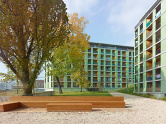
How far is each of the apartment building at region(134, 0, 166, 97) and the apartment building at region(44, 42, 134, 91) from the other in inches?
913

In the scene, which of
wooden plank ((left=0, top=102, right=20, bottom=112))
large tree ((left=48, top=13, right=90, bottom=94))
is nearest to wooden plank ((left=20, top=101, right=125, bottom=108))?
wooden plank ((left=0, top=102, right=20, bottom=112))

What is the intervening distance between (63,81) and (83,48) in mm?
30879

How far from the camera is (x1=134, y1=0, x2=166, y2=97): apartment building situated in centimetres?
2320

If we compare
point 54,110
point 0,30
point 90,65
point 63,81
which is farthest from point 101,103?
point 90,65

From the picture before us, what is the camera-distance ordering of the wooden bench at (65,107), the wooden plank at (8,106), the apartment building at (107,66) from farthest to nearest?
the apartment building at (107,66) < the wooden plank at (8,106) < the wooden bench at (65,107)

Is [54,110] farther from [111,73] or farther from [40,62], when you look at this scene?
[111,73]

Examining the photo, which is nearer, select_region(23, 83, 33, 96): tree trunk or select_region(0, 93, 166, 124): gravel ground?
select_region(0, 93, 166, 124): gravel ground

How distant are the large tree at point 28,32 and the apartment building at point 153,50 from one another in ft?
57.7

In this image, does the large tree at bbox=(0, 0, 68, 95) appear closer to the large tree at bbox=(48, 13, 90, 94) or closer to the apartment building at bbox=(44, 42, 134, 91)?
the large tree at bbox=(48, 13, 90, 94)

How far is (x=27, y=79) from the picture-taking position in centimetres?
1160

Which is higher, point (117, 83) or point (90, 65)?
point (90, 65)

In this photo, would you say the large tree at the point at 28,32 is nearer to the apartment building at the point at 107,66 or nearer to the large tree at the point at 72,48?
the large tree at the point at 72,48

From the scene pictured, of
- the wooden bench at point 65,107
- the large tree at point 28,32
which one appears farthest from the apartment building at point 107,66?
the wooden bench at point 65,107

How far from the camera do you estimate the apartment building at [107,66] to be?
57.4 m
